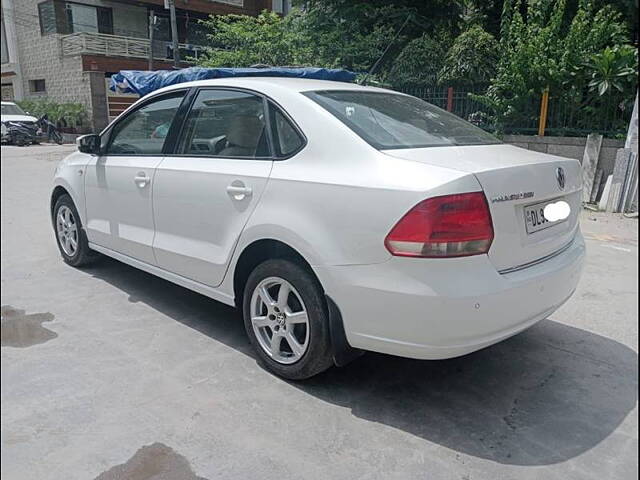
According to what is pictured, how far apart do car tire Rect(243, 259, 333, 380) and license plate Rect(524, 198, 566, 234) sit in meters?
1.06

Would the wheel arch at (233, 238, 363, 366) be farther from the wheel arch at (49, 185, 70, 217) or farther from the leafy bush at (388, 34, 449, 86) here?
the leafy bush at (388, 34, 449, 86)

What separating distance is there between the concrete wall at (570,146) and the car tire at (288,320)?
7487 mm

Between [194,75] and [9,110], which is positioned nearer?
[9,110]

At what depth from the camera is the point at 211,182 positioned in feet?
10.3

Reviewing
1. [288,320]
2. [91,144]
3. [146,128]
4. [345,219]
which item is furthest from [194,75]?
[345,219]

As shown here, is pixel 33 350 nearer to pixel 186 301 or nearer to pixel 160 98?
pixel 186 301

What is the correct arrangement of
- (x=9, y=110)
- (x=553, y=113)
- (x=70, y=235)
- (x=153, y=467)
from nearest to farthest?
1. (x=9, y=110)
2. (x=153, y=467)
3. (x=70, y=235)
4. (x=553, y=113)

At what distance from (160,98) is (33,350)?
6.19 feet

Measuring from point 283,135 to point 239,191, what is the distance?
400mm

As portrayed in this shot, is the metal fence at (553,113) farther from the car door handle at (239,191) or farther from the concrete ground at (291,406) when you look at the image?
the car door handle at (239,191)

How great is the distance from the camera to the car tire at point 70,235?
456 cm

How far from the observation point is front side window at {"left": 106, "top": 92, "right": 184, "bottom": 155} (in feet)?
12.0

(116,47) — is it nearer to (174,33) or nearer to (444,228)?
(174,33)

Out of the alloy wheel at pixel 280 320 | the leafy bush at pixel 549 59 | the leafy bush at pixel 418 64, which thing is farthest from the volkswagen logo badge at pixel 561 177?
the leafy bush at pixel 418 64
